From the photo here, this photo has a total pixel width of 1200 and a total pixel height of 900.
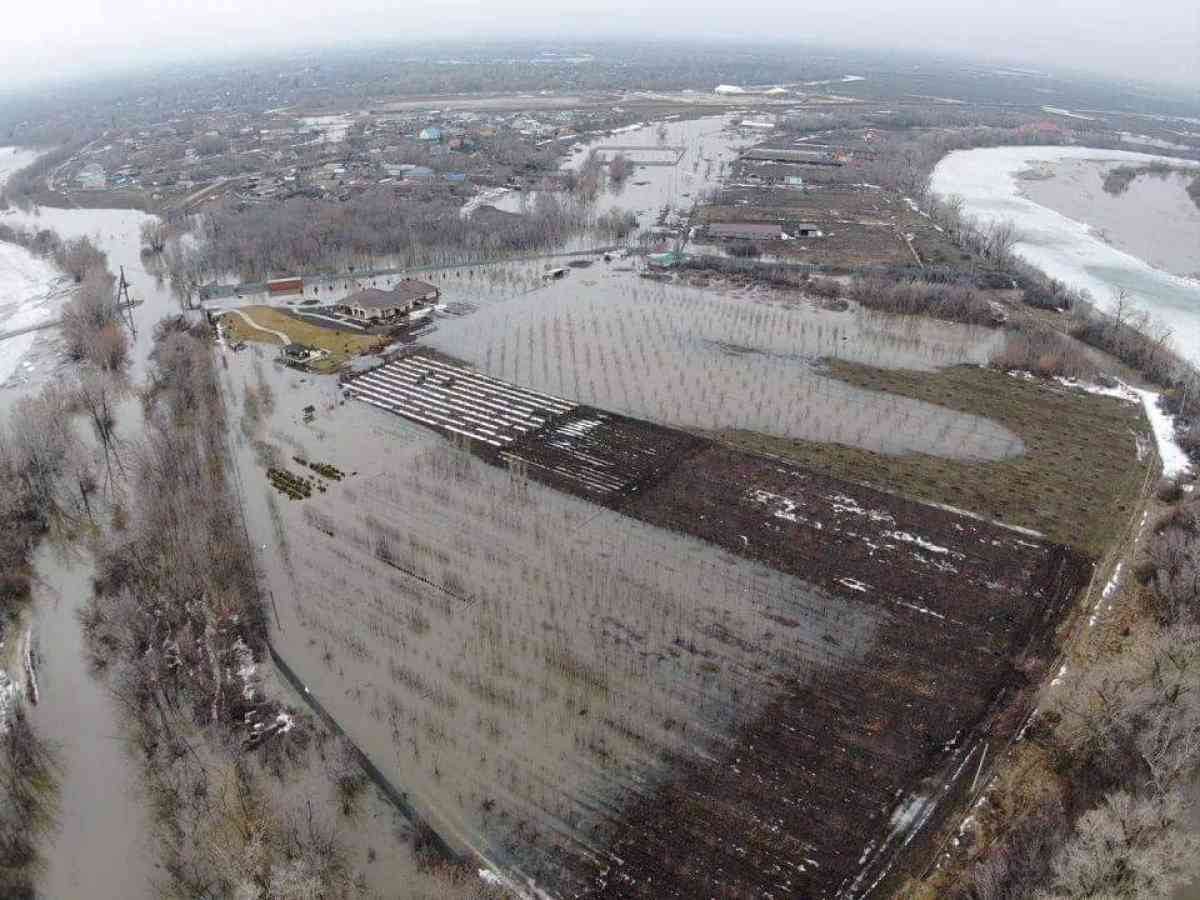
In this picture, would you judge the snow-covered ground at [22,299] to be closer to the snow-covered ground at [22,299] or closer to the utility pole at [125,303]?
the snow-covered ground at [22,299]

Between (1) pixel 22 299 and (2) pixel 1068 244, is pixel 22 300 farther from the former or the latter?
(2) pixel 1068 244

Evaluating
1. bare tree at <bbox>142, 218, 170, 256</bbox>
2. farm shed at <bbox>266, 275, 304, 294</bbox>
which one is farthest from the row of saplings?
bare tree at <bbox>142, 218, 170, 256</bbox>

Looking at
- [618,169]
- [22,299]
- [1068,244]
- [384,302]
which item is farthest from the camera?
[618,169]

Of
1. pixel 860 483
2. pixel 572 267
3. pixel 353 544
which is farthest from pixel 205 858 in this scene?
pixel 572 267

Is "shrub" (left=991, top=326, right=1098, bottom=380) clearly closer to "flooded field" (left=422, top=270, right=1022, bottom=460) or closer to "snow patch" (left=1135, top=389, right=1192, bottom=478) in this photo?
"flooded field" (left=422, top=270, right=1022, bottom=460)

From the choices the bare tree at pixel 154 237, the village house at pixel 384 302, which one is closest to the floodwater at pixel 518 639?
the village house at pixel 384 302

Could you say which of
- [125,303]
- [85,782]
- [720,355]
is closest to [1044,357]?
[720,355]
